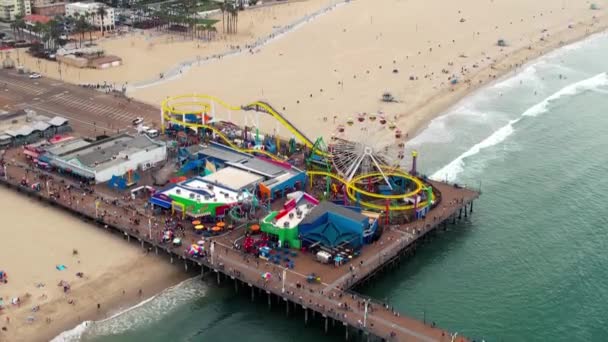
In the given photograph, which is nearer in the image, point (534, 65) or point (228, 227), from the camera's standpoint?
point (228, 227)

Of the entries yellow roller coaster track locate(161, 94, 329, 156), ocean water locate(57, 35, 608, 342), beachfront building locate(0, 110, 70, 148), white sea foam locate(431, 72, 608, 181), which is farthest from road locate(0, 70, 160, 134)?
ocean water locate(57, 35, 608, 342)

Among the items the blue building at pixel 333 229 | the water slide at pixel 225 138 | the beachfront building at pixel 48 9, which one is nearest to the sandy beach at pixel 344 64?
the water slide at pixel 225 138

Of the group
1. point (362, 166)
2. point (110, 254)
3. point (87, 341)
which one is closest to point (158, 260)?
point (110, 254)

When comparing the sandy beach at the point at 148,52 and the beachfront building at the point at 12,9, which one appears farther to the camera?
the beachfront building at the point at 12,9

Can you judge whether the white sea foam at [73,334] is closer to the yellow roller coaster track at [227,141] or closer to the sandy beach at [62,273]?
the sandy beach at [62,273]

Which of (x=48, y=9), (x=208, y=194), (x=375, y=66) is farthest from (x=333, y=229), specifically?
(x=48, y=9)

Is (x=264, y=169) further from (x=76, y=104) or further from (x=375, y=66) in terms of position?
(x=375, y=66)

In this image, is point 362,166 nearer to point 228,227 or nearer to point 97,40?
point 228,227
